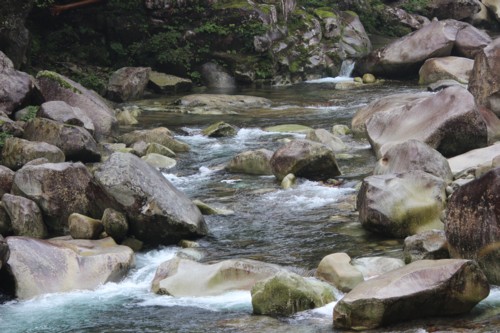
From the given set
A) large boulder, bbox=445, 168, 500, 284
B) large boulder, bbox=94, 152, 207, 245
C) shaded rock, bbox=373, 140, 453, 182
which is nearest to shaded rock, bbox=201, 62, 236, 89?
shaded rock, bbox=373, 140, 453, 182

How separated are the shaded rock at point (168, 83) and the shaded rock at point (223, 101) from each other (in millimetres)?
2514

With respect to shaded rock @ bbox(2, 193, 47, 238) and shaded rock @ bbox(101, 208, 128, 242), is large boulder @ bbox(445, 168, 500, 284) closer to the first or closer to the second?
shaded rock @ bbox(101, 208, 128, 242)

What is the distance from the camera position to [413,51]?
23516 mm

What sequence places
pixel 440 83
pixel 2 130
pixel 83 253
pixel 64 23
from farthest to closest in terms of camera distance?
pixel 64 23, pixel 440 83, pixel 2 130, pixel 83 253

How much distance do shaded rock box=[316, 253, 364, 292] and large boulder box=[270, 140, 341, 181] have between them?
4202mm

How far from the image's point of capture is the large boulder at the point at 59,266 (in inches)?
305

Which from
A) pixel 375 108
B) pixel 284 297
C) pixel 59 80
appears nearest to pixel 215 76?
pixel 59 80

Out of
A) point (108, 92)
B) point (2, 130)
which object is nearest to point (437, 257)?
point (2, 130)

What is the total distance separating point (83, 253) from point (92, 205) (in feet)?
4.90

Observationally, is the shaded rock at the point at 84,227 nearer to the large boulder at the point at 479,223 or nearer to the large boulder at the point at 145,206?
the large boulder at the point at 145,206

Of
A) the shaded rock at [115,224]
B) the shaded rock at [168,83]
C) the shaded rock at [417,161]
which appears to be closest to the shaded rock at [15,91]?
the shaded rock at [115,224]

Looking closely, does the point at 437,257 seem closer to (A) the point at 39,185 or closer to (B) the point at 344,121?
(A) the point at 39,185

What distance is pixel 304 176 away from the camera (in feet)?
39.7

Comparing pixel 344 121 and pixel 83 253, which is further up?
pixel 83 253
